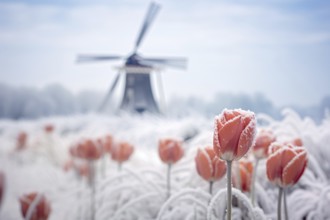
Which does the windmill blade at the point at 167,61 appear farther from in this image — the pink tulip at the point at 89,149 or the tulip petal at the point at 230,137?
the tulip petal at the point at 230,137

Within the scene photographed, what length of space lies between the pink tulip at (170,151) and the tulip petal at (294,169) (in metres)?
0.38

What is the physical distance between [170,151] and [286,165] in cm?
38

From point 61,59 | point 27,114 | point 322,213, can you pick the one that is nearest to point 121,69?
point 27,114

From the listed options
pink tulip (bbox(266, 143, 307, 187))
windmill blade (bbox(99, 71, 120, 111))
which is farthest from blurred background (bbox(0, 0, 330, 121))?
windmill blade (bbox(99, 71, 120, 111))

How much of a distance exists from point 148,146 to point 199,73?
2.07ft

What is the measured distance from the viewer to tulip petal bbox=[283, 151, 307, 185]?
668mm

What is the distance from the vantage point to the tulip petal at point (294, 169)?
26.3 inches

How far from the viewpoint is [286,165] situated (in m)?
0.68

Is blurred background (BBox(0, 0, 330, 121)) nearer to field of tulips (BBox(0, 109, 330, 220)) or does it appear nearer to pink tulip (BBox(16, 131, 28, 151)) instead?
field of tulips (BBox(0, 109, 330, 220))

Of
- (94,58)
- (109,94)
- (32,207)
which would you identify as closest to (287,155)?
(32,207)

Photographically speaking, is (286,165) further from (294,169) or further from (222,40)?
(222,40)

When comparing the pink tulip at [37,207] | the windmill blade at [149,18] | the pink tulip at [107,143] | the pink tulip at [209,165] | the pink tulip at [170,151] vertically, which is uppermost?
the windmill blade at [149,18]

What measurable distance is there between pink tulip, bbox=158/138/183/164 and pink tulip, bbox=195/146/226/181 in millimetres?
232

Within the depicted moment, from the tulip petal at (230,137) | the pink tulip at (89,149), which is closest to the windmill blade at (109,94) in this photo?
the pink tulip at (89,149)
